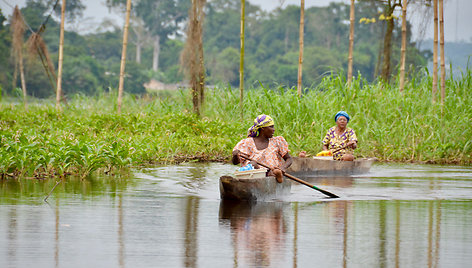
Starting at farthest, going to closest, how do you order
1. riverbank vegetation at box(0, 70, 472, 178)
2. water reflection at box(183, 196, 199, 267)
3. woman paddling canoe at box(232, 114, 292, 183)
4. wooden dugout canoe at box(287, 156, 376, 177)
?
1. riverbank vegetation at box(0, 70, 472, 178)
2. wooden dugout canoe at box(287, 156, 376, 177)
3. woman paddling canoe at box(232, 114, 292, 183)
4. water reflection at box(183, 196, 199, 267)

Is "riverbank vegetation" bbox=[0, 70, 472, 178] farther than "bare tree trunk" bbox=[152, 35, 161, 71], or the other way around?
"bare tree trunk" bbox=[152, 35, 161, 71]

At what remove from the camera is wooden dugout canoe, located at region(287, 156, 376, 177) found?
12.6 metres

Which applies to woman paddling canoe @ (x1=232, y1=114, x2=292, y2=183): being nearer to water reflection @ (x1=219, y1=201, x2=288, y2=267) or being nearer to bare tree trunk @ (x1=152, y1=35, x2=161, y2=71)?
water reflection @ (x1=219, y1=201, x2=288, y2=267)

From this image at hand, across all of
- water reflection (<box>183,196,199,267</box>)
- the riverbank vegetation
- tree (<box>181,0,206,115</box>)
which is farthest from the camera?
tree (<box>181,0,206,115</box>)

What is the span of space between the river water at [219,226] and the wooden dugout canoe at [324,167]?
2.87ft

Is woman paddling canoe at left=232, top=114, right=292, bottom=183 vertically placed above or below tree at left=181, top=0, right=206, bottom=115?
below

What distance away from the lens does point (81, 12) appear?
53.5 metres

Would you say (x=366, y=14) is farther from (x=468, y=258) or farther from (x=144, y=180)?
(x=468, y=258)

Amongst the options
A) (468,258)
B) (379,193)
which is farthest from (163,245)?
(379,193)

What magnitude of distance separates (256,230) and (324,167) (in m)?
5.95

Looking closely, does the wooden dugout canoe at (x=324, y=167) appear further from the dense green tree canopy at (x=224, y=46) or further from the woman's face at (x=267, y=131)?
the dense green tree canopy at (x=224, y=46)

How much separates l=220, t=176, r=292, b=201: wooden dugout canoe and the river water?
4.9 inches

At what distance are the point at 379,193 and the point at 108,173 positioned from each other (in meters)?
4.12

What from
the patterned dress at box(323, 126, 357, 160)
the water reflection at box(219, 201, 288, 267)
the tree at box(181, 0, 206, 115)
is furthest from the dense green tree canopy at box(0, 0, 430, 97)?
the water reflection at box(219, 201, 288, 267)
